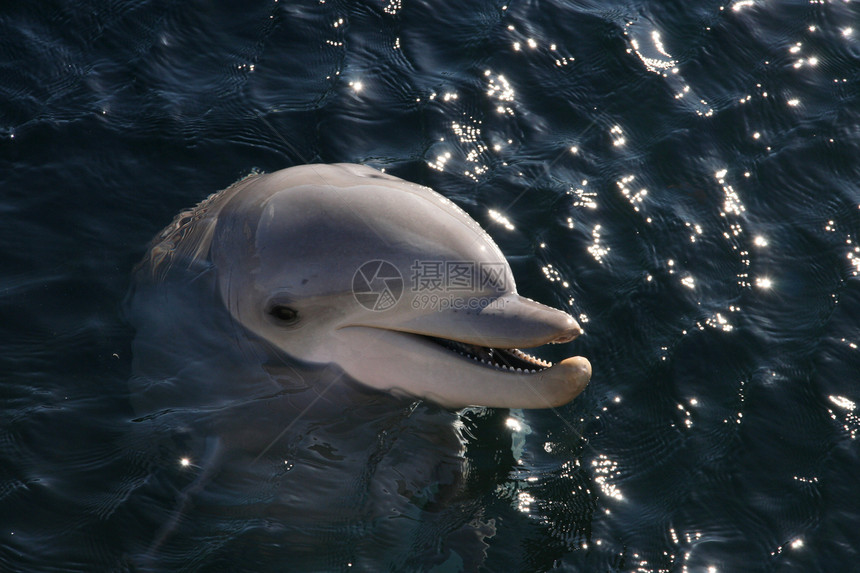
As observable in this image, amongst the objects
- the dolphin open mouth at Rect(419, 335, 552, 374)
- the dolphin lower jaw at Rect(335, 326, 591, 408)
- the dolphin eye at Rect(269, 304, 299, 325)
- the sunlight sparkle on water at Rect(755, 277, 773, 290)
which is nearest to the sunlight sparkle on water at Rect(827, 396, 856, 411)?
the sunlight sparkle on water at Rect(755, 277, 773, 290)

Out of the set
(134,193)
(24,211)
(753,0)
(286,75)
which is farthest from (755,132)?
(24,211)

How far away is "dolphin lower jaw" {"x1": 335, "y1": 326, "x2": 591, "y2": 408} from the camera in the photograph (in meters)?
4.94

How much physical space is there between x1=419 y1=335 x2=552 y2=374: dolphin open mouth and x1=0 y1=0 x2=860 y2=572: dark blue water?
0.71 metres

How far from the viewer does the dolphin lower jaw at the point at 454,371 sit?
16.2 ft

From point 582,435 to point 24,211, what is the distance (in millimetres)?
4814

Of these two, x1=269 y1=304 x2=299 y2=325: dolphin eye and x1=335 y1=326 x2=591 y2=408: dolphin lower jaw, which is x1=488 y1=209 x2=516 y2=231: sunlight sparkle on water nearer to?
x1=335 y1=326 x2=591 y2=408: dolphin lower jaw

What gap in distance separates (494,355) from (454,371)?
30cm

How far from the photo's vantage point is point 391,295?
4988 mm

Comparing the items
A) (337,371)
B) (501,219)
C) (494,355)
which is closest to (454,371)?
(494,355)

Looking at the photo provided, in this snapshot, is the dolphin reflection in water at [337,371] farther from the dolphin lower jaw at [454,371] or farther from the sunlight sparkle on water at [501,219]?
the sunlight sparkle on water at [501,219]

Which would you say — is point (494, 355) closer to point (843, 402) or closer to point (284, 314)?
point (284, 314)

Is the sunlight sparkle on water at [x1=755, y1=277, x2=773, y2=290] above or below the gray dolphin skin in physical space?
below

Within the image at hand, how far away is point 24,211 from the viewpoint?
7.10 m

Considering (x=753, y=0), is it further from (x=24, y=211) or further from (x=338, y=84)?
(x=24, y=211)
